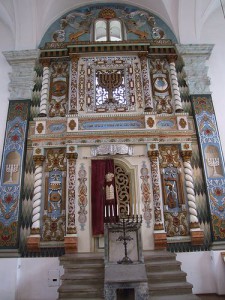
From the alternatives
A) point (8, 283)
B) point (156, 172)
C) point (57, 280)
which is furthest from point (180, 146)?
point (8, 283)

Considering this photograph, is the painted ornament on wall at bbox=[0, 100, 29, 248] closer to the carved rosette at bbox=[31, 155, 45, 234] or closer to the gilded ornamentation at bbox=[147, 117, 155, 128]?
the carved rosette at bbox=[31, 155, 45, 234]

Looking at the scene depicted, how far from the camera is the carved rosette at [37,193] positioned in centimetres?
808

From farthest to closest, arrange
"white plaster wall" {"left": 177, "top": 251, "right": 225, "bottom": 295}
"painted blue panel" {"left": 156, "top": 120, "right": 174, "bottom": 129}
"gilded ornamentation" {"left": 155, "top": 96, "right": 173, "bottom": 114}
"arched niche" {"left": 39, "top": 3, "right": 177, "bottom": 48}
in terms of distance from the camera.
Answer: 1. "arched niche" {"left": 39, "top": 3, "right": 177, "bottom": 48}
2. "gilded ornamentation" {"left": 155, "top": 96, "right": 173, "bottom": 114}
3. "painted blue panel" {"left": 156, "top": 120, "right": 174, "bottom": 129}
4. "white plaster wall" {"left": 177, "top": 251, "right": 225, "bottom": 295}

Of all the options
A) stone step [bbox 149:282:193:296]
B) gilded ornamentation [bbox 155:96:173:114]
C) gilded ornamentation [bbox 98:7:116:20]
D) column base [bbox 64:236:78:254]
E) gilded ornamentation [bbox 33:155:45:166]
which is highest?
gilded ornamentation [bbox 98:7:116:20]

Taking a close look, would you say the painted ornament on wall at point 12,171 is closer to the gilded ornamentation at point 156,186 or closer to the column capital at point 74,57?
the column capital at point 74,57

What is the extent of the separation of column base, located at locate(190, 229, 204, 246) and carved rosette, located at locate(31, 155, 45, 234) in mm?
4168

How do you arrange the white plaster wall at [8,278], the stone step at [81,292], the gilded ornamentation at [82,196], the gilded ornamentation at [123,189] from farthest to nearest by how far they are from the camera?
the gilded ornamentation at [123,189] < the gilded ornamentation at [82,196] < the white plaster wall at [8,278] < the stone step at [81,292]

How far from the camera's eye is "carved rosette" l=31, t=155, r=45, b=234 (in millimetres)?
8084

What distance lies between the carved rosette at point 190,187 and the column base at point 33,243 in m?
4.17

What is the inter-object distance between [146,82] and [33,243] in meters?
6.01

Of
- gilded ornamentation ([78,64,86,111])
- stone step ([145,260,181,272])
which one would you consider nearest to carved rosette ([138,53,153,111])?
gilded ornamentation ([78,64,86,111])

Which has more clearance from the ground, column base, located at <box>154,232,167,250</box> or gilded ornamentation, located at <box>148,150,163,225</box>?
gilded ornamentation, located at <box>148,150,163,225</box>

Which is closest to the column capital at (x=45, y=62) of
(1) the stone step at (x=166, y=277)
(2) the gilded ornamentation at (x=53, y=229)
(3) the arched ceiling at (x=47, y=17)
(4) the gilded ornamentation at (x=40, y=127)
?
(3) the arched ceiling at (x=47, y=17)

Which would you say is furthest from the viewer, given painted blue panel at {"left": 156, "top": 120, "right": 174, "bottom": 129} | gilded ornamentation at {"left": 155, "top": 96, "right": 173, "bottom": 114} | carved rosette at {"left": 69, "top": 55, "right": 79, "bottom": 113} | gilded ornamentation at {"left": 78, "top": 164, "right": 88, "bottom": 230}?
gilded ornamentation at {"left": 155, "top": 96, "right": 173, "bottom": 114}
